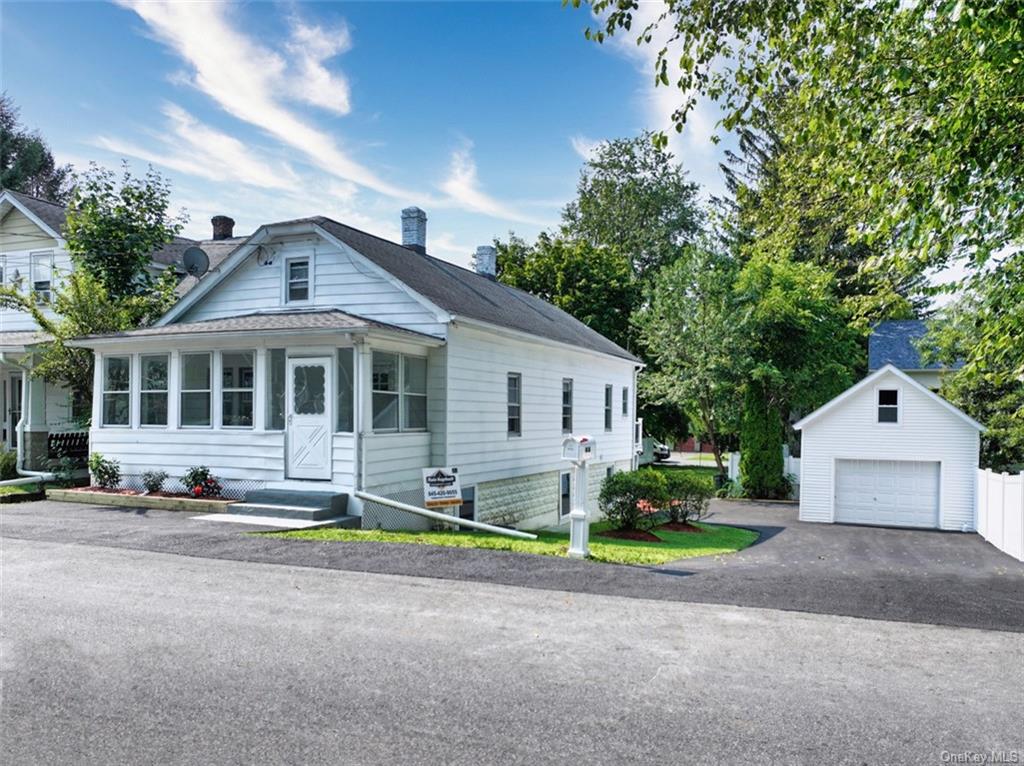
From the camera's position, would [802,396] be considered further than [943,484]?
Yes

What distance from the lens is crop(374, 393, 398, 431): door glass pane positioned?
12.7 metres

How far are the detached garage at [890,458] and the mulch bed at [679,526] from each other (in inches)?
213

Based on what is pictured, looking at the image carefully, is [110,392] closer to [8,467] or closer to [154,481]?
[154,481]

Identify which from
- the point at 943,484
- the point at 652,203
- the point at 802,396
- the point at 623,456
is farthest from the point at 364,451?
the point at 652,203

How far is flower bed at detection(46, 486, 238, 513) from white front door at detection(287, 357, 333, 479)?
1.47 m

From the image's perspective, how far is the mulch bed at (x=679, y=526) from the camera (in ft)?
56.9

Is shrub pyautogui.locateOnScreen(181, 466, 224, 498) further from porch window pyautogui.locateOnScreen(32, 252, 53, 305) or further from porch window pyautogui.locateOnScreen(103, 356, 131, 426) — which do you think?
porch window pyautogui.locateOnScreen(32, 252, 53, 305)

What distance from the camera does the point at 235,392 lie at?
44.9 feet

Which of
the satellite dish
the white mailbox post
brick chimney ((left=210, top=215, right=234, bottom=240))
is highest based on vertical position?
brick chimney ((left=210, top=215, right=234, bottom=240))

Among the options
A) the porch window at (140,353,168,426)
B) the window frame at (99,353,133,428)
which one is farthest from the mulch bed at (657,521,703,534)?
the window frame at (99,353,133,428)

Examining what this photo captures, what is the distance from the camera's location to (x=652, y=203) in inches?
1726

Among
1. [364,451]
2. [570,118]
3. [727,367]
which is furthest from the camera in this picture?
[727,367]

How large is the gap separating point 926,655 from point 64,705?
586cm

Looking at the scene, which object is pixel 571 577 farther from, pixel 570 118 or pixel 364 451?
pixel 570 118
